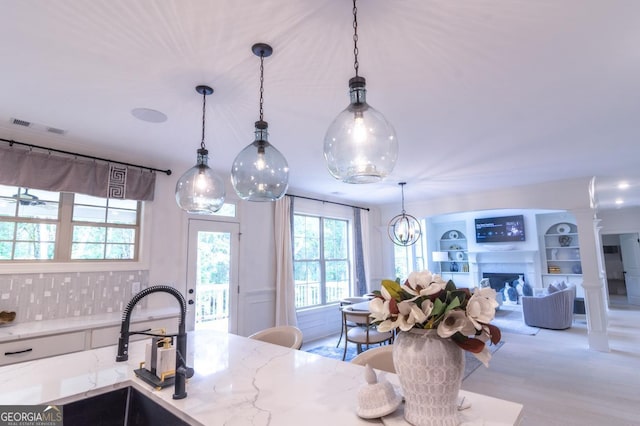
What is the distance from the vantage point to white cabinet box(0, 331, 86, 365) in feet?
8.01

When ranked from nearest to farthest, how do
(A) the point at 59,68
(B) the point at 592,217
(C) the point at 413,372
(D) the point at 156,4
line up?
1. (C) the point at 413,372
2. (D) the point at 156,4
3. (A) the point at 59,68
4. (B) the point at 592,217

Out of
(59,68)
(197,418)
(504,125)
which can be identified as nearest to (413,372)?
(197,418)

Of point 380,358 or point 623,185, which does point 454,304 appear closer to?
point 380,358

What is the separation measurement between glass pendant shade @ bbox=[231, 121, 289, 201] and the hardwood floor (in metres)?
3.14

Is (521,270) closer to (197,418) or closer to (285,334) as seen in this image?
(285,334)

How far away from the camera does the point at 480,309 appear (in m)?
1.01

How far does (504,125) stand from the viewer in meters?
3.03

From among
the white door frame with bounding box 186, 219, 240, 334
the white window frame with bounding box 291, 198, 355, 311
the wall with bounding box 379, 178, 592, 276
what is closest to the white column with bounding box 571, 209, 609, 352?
the wall with bounding box 379, 178, 592, 276

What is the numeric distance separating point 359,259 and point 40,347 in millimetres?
5280

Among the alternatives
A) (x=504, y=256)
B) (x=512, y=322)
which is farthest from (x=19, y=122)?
(x=504, y=256)

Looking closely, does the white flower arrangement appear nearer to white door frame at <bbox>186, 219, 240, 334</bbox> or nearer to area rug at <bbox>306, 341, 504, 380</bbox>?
white door frame at <bbox>186, 219, 240, 334</bbox>

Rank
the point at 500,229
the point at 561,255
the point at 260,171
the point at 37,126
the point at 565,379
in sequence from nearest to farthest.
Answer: the point at 260,171 → the point at 37,126 → the point at 565,379 → the point at 561,255 → the point at 500,229

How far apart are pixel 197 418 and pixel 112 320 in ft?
7.97

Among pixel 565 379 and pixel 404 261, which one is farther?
pixel 404 261
